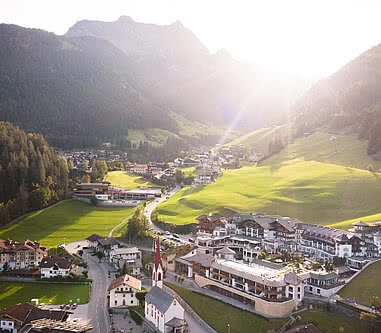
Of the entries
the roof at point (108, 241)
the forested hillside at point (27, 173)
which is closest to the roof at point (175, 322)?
the roof at point (108, 241)

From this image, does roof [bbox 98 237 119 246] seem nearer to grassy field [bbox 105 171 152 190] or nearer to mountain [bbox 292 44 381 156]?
grassy field [bbox 105 171 152 190]

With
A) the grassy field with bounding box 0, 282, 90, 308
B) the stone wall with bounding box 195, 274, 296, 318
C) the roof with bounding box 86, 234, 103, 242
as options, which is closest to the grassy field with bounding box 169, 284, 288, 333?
the stone wall with bounding box 195, 274, 296, 318

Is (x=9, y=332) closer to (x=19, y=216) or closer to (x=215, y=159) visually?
(x=19, y=216)

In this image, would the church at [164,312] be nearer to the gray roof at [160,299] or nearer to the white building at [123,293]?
the gray roof at [160,299]

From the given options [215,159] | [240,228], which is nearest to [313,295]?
[240,228]

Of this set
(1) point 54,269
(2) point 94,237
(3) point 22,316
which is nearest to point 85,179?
(2) point 94,237

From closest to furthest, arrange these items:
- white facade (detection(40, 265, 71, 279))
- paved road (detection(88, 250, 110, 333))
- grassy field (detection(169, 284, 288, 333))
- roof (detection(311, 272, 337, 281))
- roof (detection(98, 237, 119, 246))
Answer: grassy field (detection(169, 284, 288, 333)) → paved road (detection(88, 250, 110, 333)) → roof (detection(311, 272, 337, 281)) → white facade (detection(40, 265, 71, 279)) → roof (detection(98, 237, 119, 246))
